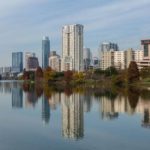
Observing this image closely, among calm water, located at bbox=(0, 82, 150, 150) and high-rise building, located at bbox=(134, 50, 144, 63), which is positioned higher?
high-rise building, located at bbox=(134, 50, 144, 63)

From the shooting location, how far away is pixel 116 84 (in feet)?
200

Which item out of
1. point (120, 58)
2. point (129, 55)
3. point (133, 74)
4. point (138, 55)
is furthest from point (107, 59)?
point (133, 74)

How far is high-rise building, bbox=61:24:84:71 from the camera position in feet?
336

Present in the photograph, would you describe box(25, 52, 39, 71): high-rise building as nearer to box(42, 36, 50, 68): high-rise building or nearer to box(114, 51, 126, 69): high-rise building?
box(42, 36, 50, 68): high-rise building

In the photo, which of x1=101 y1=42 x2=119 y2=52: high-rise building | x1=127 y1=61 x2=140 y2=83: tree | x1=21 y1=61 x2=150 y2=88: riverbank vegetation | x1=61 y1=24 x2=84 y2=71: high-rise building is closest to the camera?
x1=127 y1=61 x2=140 y2=83: tree

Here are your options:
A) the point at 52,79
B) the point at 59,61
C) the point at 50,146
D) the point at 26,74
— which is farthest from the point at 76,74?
the point at 50,146

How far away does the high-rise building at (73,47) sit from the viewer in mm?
102562

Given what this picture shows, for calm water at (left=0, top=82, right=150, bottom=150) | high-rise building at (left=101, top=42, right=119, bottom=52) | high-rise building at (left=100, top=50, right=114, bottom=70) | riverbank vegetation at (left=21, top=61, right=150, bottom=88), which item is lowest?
calm water at (left=0, top=82, right=150, bottom=150)

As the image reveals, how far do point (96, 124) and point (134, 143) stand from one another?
415 cm

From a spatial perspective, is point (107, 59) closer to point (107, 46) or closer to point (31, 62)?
point (107, 46)

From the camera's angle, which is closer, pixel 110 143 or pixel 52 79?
pixel 110 143

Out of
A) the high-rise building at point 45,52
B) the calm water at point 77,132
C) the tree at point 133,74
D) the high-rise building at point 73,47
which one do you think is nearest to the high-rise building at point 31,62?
the high-rise building at point 45,52

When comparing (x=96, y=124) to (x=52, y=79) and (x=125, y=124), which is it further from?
(x=52, y=79)

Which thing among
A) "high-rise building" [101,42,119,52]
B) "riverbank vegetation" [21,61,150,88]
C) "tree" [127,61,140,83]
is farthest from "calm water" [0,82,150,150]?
"high-rise building" [101,42,119,52]
